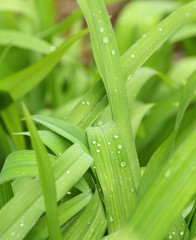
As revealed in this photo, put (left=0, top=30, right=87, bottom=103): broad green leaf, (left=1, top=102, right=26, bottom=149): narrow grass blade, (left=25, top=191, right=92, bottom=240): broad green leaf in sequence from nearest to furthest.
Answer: (left=25, top=191, right=92, bottom=240): broad green leaf < (left=0, top=30, right=87, bottom=103): broad green leaf < (left=1, top=102, right=26, bottom=149): narrow grass blade

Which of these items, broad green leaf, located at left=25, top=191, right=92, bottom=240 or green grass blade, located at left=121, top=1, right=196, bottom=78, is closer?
broad green leaf, located at left=25, top=191, right=92, bottom=240

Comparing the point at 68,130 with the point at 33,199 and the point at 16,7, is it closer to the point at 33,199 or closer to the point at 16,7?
the point at 33,199

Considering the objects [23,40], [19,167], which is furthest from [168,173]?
[23,40]

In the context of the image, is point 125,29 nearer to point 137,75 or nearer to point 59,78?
point 59,78

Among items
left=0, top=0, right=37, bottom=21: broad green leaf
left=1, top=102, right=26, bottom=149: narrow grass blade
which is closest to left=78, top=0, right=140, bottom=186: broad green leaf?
left=1, top=102, right=26, bottom=149: narrow grass blade

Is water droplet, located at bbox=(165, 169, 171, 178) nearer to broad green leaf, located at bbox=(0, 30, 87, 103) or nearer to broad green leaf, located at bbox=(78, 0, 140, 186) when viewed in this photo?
broad green leaf, located at bbox=(78, 0, 140, 186)

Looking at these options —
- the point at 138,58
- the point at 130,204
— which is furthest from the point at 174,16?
the point at 130,204
